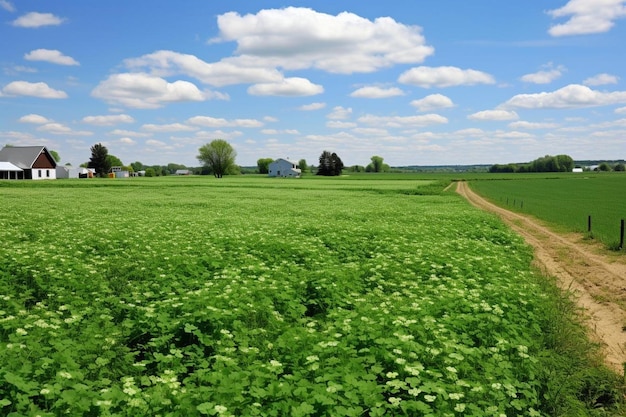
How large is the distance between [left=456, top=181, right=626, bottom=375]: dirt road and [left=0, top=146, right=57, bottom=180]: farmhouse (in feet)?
384

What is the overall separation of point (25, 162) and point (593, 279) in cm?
12729

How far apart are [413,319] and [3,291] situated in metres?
11.0

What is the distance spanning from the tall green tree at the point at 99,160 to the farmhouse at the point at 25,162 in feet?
126

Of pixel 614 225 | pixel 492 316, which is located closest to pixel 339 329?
pixel 492 316

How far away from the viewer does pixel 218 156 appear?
184875mm

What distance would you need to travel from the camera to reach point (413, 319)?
10.9m

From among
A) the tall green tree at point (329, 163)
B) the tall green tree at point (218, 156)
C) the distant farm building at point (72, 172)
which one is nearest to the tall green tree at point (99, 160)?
the distant farm building at point (72, 172)

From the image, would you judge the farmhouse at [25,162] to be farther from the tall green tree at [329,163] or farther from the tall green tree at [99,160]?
the tall green tree at [329,163]

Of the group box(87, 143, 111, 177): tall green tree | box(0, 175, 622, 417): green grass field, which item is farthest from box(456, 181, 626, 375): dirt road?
box(87, 143, 111, 177): tall green tree

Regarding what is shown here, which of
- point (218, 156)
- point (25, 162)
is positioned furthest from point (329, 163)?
point (25, 162)

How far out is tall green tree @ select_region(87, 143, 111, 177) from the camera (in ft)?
528

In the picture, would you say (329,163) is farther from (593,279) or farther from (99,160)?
(593,279)

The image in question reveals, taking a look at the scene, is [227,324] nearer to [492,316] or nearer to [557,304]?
[492,316]

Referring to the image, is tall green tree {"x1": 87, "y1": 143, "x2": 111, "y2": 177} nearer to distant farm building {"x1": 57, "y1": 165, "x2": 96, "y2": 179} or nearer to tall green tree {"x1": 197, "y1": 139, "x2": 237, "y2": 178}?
distant farm building {"x1": 57, "y1": 165, "x2": 96, "y2": 179}
